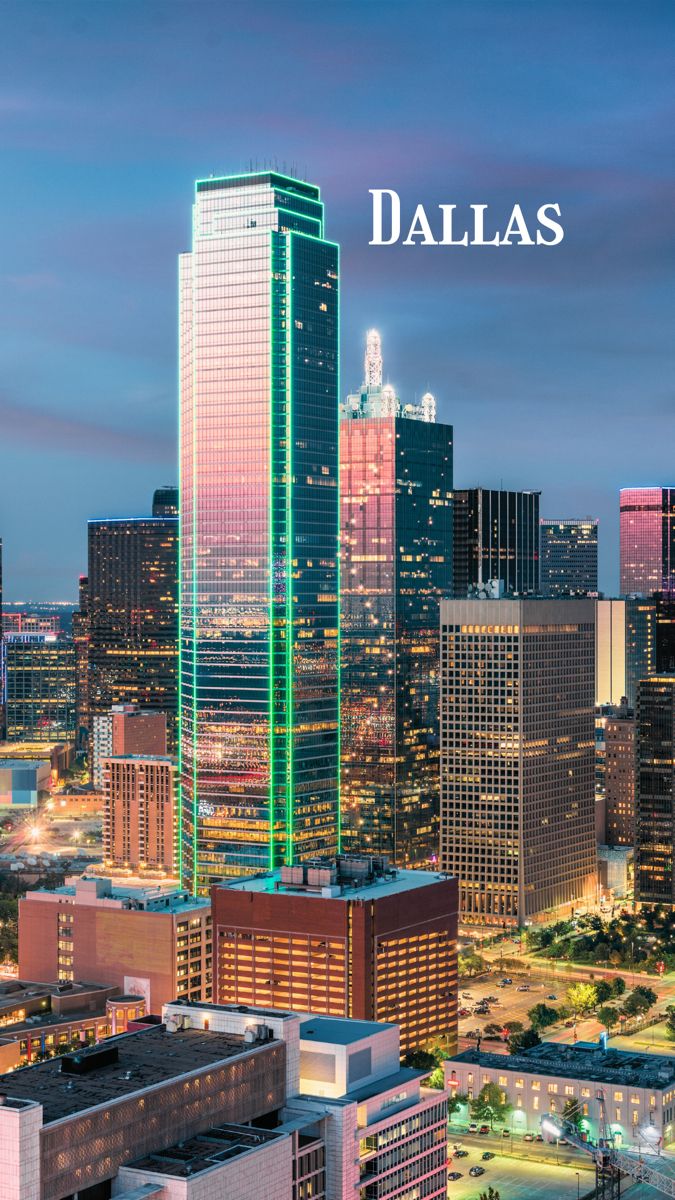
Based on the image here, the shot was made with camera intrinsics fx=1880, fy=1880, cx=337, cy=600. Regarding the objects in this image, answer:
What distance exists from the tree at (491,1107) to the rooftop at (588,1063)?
7.81 ft

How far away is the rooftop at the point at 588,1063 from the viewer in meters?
116

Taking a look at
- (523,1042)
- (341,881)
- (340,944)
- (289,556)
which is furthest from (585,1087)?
(289,556)

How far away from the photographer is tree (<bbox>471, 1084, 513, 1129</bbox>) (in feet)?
381

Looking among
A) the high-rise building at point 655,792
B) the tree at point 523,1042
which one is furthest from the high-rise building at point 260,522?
the tree at point 523,1042

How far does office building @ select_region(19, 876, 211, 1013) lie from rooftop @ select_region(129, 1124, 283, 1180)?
6841 cm

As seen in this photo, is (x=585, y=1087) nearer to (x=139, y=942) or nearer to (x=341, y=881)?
(x=341, y=881)

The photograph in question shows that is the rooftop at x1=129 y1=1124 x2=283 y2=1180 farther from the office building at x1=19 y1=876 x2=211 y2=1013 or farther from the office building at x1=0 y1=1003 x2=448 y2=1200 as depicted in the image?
the office building at x1=19 y1=876 x2=211 y2=1013

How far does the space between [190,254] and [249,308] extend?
14585 millimetres

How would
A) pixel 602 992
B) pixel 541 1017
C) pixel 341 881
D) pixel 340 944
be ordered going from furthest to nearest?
pixel 602 992, pixel 541 1017, pixel 341 881, pixel 340 944

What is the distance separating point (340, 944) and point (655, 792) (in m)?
68.6

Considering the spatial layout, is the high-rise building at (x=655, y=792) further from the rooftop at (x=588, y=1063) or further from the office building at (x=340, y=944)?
the rooftop at (x=588, y=1063)

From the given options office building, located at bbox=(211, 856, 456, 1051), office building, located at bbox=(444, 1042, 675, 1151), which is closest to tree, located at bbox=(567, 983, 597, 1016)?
office building, located at bbox=(211, 856, 456, 1051)

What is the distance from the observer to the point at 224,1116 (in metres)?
71.4

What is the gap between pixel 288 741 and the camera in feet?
544
